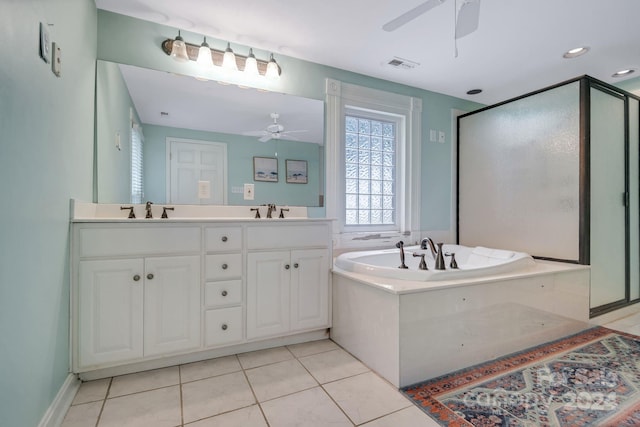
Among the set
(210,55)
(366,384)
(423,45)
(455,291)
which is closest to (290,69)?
(210,55)

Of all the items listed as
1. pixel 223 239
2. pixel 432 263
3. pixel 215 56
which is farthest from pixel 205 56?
pixel 432 263

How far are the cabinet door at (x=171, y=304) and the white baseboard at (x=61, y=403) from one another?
1.13 ft

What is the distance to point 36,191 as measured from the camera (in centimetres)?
124

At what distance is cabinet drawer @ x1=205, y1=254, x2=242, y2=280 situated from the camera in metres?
2.00

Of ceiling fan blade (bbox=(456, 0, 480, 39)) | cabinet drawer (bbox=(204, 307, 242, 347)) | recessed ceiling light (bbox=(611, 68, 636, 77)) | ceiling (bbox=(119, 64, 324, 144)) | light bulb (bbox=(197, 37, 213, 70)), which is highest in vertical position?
recessed ceiling light (bbox=(611, 68, 636, 77))

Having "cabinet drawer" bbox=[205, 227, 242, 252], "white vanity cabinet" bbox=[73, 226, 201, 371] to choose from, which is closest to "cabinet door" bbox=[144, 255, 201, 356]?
"white vanity cabinet" bbox=[73, 226, 201, 371]

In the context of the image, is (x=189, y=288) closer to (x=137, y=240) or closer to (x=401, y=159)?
(x=137, y=240)

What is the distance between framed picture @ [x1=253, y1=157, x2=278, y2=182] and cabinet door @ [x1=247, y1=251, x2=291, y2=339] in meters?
0.65

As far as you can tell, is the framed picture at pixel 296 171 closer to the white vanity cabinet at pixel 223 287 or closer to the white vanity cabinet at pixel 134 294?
the white vanity cabinet at pixel 223 287

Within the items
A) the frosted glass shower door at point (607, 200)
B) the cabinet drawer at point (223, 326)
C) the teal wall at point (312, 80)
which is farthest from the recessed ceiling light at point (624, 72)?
the cabinet drawer at point (223, 326)

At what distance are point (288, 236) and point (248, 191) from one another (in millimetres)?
514

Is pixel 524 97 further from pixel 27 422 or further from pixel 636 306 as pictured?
pixel 27 422

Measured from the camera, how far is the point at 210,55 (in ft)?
7.55

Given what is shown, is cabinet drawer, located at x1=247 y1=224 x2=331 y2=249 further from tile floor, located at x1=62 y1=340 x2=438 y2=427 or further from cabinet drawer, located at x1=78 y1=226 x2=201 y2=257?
tile floor, located at x1=62 y1=340 x2=438 y2=427
